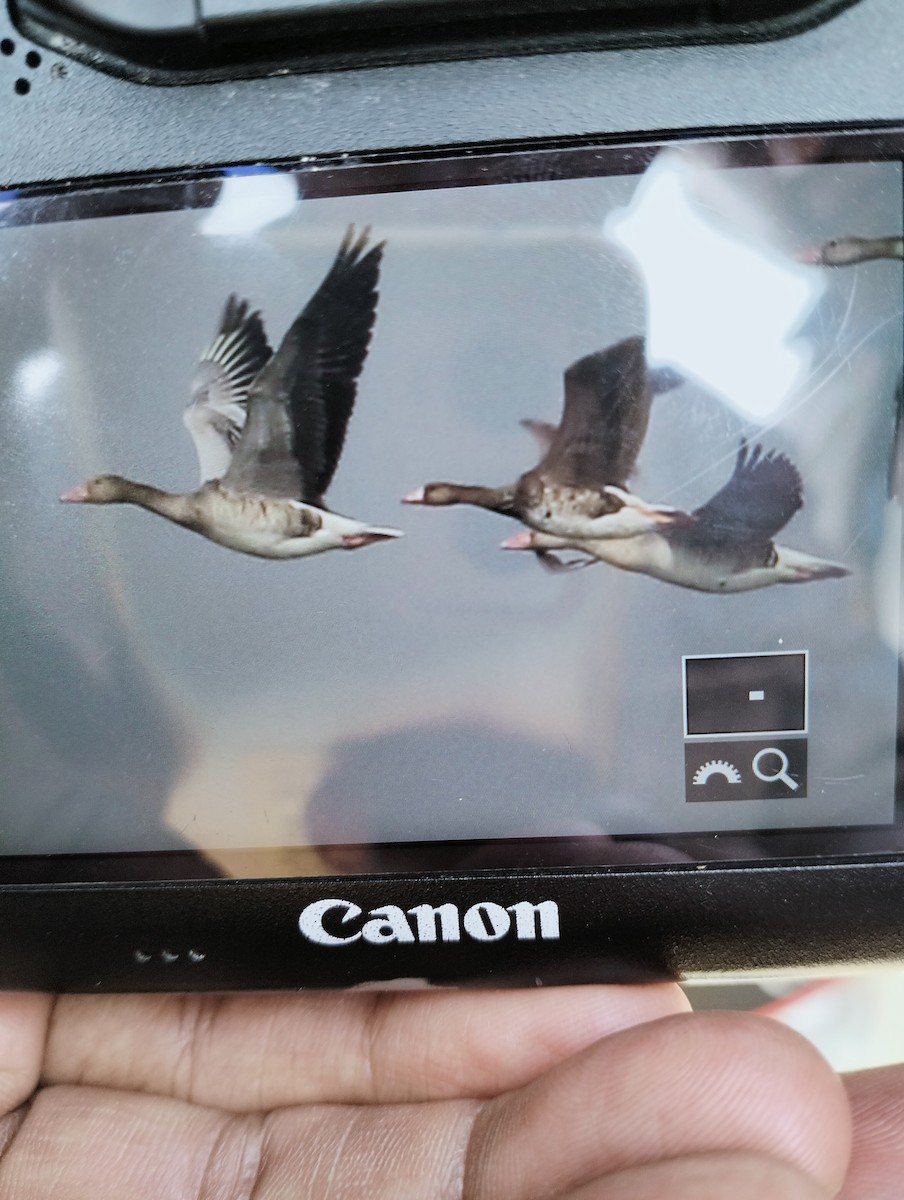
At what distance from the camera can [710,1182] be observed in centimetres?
37

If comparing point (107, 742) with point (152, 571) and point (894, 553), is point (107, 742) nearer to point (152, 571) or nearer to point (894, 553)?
point (152, 571)

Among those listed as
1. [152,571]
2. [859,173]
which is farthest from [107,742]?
[859,173]

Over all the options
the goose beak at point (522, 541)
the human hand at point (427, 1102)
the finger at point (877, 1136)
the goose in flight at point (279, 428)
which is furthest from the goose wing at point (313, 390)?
the finger at point (877, 1136)

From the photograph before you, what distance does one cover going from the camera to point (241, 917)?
0.53m

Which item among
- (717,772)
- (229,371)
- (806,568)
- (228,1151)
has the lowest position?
(228,1151)

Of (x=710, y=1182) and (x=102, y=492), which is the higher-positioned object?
(x=102, y=492)

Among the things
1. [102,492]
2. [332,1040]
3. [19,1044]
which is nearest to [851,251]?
[102,492]

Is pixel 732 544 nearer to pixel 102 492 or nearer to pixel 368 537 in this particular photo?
pixel 368 537

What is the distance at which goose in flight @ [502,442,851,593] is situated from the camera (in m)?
0.48

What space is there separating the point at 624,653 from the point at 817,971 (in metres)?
0.21

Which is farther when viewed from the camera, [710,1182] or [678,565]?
[678,565]

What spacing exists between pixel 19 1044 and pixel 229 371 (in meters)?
0.43

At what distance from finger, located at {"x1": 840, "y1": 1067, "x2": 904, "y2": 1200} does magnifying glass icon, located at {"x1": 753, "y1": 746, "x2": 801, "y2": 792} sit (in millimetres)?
162

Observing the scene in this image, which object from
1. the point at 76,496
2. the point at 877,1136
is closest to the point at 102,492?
the point at 76,496
